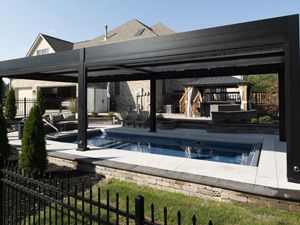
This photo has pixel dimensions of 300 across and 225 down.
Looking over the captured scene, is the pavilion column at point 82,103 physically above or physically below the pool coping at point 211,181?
above

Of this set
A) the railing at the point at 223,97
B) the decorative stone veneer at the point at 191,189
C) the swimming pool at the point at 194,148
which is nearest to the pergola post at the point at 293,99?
the decorative stone veneer at the point at 191,189

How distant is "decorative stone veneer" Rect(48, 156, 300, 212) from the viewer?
437cm

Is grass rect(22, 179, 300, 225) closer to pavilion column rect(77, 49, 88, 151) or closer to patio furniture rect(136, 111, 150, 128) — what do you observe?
pavilion column rect(77, 49, 88, 151)

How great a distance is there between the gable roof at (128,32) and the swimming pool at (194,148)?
688 inches

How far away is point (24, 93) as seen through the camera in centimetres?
3045

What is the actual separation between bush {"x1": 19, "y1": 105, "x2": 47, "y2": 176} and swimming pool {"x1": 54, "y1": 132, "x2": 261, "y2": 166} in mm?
3849

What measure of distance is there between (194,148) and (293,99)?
18.5 ft

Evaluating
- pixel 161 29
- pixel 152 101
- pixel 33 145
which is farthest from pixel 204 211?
pixel 161 29

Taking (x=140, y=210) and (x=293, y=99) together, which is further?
(x=293, y=99)

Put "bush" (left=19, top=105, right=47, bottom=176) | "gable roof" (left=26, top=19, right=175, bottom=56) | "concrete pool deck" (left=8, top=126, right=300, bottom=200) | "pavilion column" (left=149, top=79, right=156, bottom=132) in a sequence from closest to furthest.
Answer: "concrete pool deck" (left=8, top=126, right=300, bottom=200) → "bush" (left=19, top=105, right=47, bottom=176) → "pavilion column" (left=149, top=79, right=156, bottom=132) → "gable roof" (left=26, top=19, right=175, bottom=56)

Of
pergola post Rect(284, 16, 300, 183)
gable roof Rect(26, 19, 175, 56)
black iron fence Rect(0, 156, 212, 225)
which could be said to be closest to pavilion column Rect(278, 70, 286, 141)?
pergola post Rect(284, 16, 300, 183)

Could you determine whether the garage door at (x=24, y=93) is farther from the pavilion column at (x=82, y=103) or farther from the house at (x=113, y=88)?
the pavilion column at (x=82, y=103)

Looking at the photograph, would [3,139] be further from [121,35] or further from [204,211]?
[121,35]

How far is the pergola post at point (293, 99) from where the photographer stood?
4828mm
